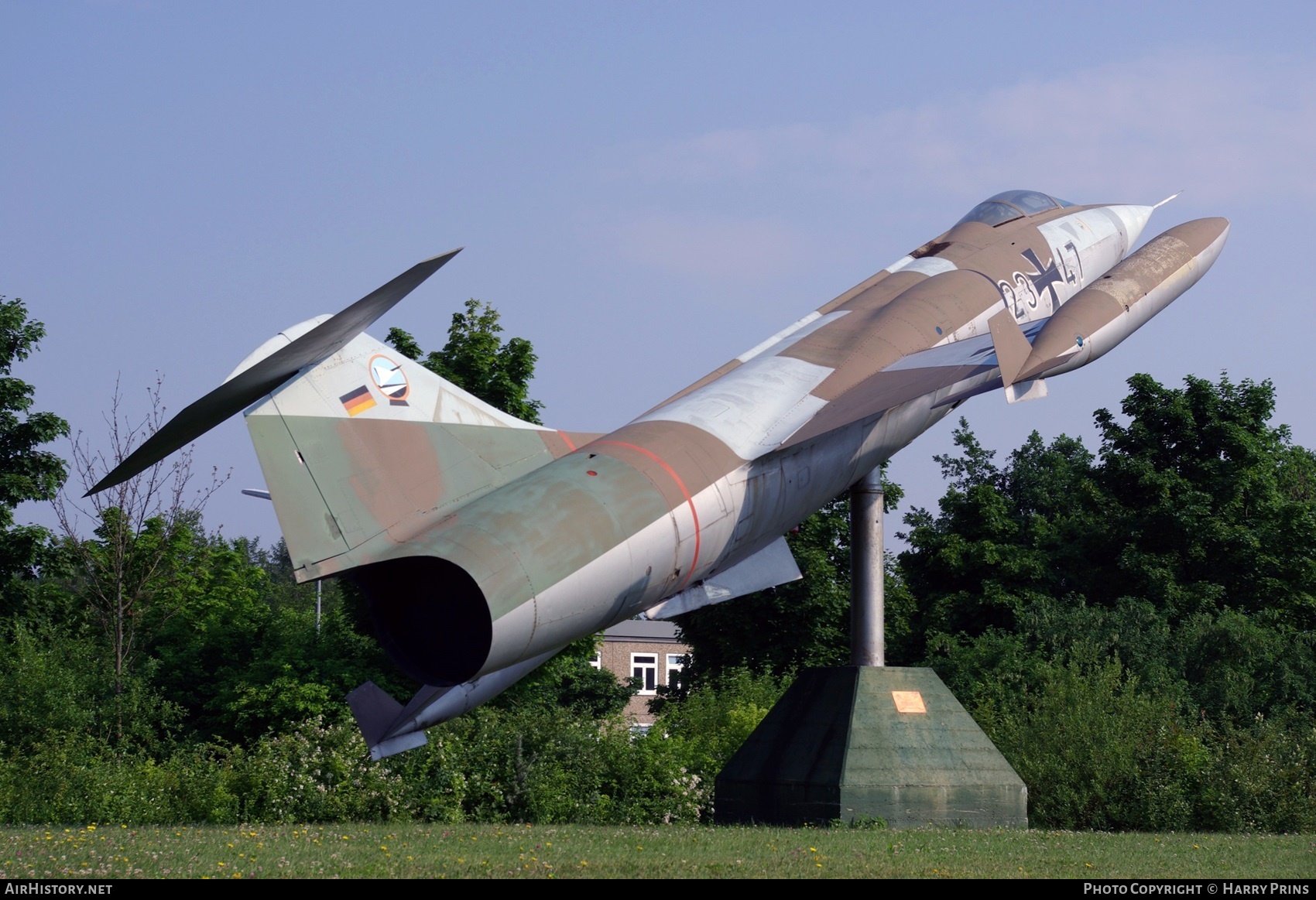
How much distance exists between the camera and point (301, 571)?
1058 centimetres

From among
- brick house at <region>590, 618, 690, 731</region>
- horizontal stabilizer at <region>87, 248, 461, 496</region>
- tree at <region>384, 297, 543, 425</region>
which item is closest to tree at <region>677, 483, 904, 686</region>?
tree at <region>384, 297, 543, 425</region>

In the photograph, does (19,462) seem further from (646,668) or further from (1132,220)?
(646,668)

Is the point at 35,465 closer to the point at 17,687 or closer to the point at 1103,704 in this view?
the point at 17,687

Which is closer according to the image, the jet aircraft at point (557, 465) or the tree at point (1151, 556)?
the jet aircraft at point (557, 465)

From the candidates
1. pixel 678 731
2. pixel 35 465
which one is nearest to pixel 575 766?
pixel 678 731

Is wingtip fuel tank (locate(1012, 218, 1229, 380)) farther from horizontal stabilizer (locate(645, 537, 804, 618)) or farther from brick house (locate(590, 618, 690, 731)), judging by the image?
brick house (locate(590, 618, 690, 731))

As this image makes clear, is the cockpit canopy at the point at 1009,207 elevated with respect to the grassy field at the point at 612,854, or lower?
elevated

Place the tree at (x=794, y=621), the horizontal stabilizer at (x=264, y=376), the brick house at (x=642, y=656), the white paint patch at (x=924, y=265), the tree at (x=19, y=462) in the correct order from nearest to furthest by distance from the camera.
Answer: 1. the horizontal stabilizer at (x=264, y=376)
2. the white paint patch at (x=924, y=265)
3. the tree at (x=19, y=462)
4. the tree at (x=794, y=621)
5. the brick house at (x=642, y=656)

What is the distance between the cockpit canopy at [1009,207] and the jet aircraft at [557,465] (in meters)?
3.18

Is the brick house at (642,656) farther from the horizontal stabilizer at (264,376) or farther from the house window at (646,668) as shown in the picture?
the horizontal stabilizer at (264,376)

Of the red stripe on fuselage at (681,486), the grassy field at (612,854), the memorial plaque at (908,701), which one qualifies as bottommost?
the grassy field at (612,854)

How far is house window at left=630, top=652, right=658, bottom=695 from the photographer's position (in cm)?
6575

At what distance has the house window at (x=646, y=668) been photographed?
65.8 meters

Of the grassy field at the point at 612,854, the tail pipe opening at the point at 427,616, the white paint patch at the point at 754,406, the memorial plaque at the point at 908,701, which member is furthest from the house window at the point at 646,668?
the tail pipe opening at the point at 427,616
